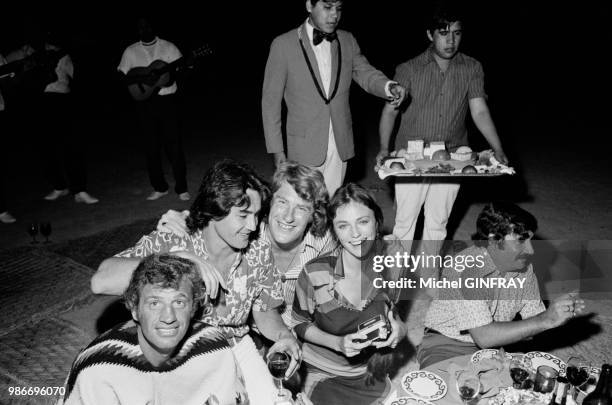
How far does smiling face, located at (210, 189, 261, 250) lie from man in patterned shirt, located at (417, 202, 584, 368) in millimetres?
1054

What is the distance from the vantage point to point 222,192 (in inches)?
105

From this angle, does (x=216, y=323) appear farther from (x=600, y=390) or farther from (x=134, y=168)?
(x=134, y=168)

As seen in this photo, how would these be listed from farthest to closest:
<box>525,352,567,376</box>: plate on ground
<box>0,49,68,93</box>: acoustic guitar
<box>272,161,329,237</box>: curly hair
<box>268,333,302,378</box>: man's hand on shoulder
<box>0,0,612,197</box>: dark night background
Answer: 1. <box>0,0,612,197</box>: dark night background
2. <box>0,49,68,93</box>: acoustic guitar
3. <box>272,161,329,237</box>: curly hair
4. <box>268,333,302,378</box>: man's hand on shoulder
5. <box>525,352,567,376</box>: plate on ground

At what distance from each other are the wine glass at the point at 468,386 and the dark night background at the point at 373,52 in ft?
19.1

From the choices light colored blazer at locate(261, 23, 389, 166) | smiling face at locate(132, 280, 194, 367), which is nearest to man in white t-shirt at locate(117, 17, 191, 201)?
light colored blazer at locate(261, 23, 389, 166)

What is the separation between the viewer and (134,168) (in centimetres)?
781

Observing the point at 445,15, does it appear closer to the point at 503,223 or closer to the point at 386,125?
the point at 386,125

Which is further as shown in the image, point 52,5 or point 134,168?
point 52,5

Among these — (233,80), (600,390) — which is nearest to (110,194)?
(600,390)

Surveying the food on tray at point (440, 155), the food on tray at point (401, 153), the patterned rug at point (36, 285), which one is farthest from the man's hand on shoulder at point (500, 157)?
the patterned rug at point (36, 285)

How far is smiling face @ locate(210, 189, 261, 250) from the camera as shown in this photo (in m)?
2.68

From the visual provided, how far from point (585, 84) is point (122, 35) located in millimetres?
13458

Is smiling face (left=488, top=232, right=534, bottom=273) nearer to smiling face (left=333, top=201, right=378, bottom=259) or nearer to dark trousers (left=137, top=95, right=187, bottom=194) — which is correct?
smiling face (left=333, top=201, right=378, bottom=259)

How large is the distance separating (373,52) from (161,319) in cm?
1535
